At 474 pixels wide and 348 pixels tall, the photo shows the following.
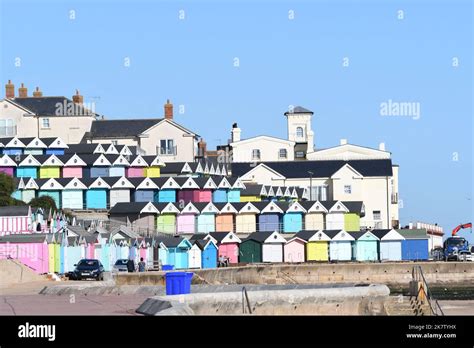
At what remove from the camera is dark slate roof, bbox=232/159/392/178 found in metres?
120

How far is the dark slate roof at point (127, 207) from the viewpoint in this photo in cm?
9675

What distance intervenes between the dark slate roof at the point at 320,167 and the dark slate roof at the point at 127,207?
85.6ft

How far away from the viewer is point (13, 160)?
10175cm

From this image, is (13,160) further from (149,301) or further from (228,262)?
(149,301)

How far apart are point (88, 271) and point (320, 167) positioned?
224 feet

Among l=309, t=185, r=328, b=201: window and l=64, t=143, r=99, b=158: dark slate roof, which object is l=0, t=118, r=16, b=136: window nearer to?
l=64, t=143, r=99, b=158: dark slate roof

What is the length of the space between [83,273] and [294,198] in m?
59.6

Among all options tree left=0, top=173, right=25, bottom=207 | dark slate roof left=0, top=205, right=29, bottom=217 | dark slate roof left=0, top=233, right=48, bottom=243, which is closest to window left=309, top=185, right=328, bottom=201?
tree left=0, top=173, right=25, bottom=207

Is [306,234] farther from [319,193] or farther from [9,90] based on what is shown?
[9,90]

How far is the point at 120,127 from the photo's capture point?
122m

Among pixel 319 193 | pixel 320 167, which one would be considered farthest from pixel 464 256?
pixel 320 167

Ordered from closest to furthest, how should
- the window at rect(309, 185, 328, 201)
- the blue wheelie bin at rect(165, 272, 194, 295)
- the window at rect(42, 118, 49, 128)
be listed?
1. the blue wheelie bin at rect(165, 272, 194, 295)
2. the window at rect(42, 118, 49, 128)
3. the window at rect(309, 185, 328, 201)
